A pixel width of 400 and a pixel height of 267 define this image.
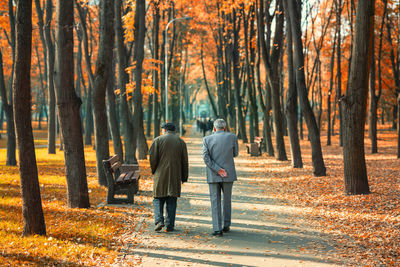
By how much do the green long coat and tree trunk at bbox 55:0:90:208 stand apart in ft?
8.63

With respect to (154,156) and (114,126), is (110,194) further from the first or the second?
(114,126)

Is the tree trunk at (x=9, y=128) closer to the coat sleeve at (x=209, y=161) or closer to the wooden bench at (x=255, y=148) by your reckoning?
the wooden bench at (x=255, y=148)

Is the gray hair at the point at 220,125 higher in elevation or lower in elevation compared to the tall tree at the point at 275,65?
lower

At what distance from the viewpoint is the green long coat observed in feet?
27.4

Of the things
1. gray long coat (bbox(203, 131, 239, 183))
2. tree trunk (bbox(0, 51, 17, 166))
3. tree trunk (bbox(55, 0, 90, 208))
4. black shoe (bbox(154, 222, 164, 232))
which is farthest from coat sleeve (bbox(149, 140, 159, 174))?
tree trunk (bbox(0, 51, 17, 166))

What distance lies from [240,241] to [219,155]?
1465 millimetres

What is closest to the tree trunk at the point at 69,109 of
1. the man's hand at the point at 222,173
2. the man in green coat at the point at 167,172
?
the man in green coat at the point at 167,172

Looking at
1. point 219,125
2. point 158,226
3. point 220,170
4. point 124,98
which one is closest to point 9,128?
point 124,98

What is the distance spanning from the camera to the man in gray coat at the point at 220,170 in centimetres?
805

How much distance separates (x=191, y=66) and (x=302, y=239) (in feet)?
182

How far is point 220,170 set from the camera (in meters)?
8.05

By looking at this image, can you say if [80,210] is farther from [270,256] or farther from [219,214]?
[270,256]

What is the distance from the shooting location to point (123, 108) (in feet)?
64.0

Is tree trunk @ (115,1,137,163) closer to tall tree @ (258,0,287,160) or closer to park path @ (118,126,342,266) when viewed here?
tall tree @ (258,0,287,160)
